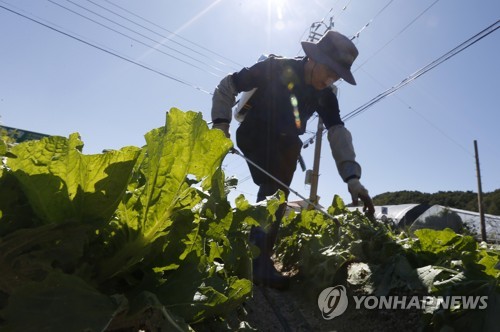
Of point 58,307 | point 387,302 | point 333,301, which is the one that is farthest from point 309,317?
point 58,307

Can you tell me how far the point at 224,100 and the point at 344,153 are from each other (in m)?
1.10

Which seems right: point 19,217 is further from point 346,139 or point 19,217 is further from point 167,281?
point 346,139

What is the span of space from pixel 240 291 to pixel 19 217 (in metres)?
0.53

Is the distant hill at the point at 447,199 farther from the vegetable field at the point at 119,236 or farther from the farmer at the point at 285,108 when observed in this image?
the vegetable field at the point at 119,236

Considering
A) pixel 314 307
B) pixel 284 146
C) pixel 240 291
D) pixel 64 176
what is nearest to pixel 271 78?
pixel 284 146

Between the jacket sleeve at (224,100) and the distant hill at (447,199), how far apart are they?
37.3 m

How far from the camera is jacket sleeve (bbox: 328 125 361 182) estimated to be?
2.92 meters

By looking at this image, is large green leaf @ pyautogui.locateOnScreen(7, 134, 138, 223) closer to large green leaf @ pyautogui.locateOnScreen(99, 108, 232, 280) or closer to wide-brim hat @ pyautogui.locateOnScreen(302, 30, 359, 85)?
large green leaf @ pyautogui.locateOnScreen(99, 108, 232, 280)

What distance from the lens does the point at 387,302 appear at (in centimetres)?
141

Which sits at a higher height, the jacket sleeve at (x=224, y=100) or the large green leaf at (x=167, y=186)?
the jacket sleeve at (x=224, y=100)

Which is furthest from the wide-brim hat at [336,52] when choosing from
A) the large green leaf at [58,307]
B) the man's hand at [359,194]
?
the large green leaf at [58,307]

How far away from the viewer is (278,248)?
2.80 m

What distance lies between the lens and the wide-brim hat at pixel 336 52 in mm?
2938

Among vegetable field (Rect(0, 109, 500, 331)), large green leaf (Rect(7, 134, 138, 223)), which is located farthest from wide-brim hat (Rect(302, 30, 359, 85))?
large green leaf (Rect(7, 134, 138, 223))
